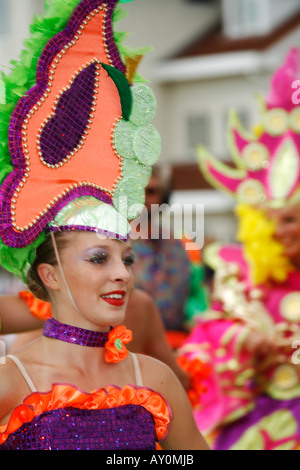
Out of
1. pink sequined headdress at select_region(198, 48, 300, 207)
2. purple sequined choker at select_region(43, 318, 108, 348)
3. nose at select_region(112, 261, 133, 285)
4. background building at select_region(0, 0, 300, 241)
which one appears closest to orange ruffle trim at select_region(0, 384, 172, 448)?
purple sequined choker at select_region(43, 318, 108, 348)

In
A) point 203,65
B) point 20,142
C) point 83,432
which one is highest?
point 203,65

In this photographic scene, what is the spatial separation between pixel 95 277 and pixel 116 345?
0.21 metres

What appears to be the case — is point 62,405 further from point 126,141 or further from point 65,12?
point 65,12

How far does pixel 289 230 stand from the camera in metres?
4.35

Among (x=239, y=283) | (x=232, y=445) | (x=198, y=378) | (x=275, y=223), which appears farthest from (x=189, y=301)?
(x=198, y=378)

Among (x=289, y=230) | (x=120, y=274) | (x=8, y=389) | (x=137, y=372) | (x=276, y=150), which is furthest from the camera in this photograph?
(x=276, y=150)

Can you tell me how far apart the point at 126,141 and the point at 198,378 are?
1.16 m

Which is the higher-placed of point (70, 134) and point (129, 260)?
point (70, 134)

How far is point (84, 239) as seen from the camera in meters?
2.21

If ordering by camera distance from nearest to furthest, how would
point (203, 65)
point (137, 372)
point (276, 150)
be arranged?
point (137, 372) → point (276, 150) → point (203, 65)

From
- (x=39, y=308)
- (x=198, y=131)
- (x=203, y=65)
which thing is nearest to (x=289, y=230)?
(x=39, y=308)

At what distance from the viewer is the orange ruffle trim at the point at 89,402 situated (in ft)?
6.84

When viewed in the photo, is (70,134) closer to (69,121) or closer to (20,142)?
(69,121)

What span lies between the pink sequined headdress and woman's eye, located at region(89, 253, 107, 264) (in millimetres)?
2363
